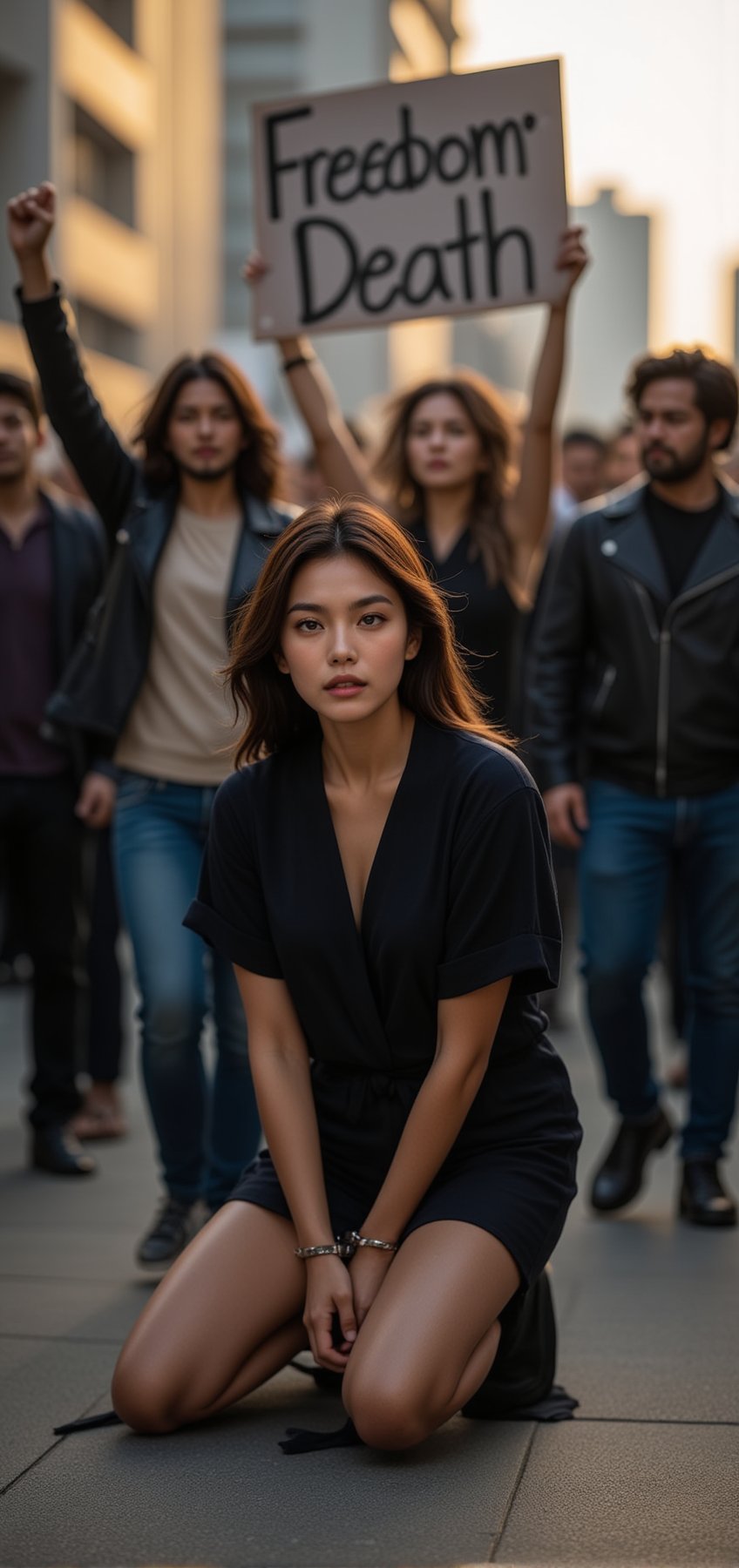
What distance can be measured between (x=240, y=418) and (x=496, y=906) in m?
1.88

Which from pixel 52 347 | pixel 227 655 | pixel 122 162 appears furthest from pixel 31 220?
pixel 122 162

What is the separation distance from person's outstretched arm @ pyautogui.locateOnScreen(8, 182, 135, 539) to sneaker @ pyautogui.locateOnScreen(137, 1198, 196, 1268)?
5.81 ft

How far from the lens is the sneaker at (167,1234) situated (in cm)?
484

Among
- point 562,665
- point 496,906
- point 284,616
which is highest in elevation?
point 284,616

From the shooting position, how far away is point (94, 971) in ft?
22.1

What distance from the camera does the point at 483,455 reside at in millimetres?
5801

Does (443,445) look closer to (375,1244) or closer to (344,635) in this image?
(344,635)

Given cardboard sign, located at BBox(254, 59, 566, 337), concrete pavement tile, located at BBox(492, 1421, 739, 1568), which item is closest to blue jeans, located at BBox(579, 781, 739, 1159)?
cardboard sign, located at BBox(254, 59, 566, 337)

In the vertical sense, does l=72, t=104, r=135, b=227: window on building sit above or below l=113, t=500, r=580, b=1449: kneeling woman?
above

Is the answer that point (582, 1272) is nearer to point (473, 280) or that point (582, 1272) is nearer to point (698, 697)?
point (698, 697)

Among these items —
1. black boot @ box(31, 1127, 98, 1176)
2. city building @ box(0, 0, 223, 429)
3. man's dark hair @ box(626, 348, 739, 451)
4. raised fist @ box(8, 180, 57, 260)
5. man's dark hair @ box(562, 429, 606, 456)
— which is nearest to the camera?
raised fist @ box(8, 180, 57, 260)

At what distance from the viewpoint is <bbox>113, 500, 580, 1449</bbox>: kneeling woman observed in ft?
12.0

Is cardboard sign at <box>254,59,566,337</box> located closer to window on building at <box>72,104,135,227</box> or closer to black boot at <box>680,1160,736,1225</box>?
black boot at <box>680,1160,736,1225</box>

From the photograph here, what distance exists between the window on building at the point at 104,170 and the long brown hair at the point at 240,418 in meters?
30.4
